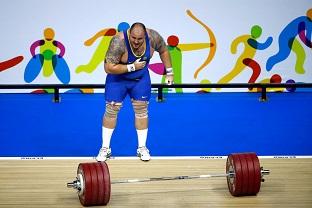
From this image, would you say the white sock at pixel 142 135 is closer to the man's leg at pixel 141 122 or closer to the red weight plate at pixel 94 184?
the man's leg at pixel 141 122

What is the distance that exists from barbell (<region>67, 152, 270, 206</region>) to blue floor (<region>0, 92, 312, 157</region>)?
152cm

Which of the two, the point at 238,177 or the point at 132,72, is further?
the point at 132,72

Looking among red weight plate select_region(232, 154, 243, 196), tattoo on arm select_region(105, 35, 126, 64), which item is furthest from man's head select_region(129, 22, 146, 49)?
red weight plate select_region(232, 154, 243, 196)

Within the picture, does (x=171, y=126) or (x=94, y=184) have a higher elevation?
(x=94, y=184)

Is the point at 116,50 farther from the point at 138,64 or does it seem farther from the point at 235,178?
the point at 235,178

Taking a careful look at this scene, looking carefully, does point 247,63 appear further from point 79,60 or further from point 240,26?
point 79,60

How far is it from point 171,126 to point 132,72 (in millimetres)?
1787

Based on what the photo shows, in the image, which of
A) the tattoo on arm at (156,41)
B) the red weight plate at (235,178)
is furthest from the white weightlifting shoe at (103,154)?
the red weight plate at (235,178)

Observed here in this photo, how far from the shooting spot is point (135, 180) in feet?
16.0

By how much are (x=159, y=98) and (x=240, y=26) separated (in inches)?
67.4

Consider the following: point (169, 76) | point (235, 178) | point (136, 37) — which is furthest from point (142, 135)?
point (235, 178)

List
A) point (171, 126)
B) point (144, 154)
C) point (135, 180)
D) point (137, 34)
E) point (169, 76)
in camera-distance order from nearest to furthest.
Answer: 1. point (135, 180)
2. point (137, 34)
3. point (169, 76)
4. point (144, 154)
5. point (171, 126)

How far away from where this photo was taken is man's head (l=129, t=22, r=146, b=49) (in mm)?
5375

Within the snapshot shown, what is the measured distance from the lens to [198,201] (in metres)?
4.93
